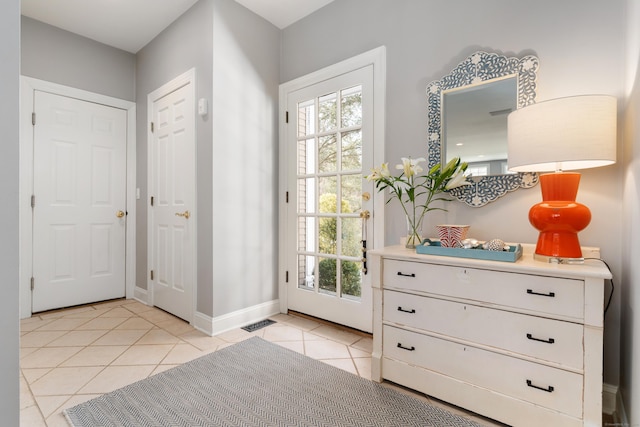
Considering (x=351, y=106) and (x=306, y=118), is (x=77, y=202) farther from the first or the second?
(x=351, y=106)

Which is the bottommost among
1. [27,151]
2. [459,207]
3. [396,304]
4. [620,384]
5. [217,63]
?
[620,384]

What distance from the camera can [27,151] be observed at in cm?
277

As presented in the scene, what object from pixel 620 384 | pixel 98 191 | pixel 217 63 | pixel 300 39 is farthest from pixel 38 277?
pixel 620 384

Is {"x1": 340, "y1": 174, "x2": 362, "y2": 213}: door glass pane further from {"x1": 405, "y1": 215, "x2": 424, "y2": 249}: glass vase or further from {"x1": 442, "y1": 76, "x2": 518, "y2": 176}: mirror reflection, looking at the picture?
{"x1": 442, "y1": 76, "x2": 518, "y2": 176}: mirror reflection

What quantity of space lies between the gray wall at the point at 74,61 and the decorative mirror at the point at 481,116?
3.13m

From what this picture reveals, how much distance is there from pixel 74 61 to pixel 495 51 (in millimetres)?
3596

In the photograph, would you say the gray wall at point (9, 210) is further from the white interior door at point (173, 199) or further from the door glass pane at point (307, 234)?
the door glass pane at point (307, 234)

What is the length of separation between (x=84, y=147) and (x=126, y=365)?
2.25m

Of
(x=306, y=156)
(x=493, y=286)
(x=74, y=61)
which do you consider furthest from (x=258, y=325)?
(x=74, y=61)

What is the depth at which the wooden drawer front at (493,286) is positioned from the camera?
4.02ft

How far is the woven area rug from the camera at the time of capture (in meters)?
1.42

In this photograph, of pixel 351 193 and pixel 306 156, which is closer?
pixel 351 193

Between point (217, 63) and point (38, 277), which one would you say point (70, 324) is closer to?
point (38, 277)

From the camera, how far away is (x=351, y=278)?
8.07ft
